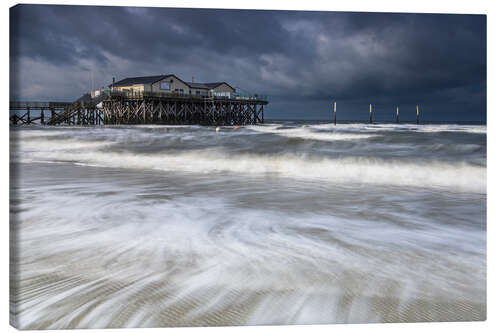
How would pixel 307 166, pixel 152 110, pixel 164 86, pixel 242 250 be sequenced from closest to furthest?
Result: 1. pixel 242 250
2. pixel 307 166
3. pixel 152 110
4. pixel 164 86

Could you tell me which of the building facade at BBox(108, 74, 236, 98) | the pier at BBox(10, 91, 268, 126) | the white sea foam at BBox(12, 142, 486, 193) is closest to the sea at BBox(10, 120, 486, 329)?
the white sea foam at BBox(12, 142, 486, 193)

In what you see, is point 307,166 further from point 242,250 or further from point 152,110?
point 152,110

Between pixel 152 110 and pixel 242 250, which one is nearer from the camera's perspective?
pixel 242 250

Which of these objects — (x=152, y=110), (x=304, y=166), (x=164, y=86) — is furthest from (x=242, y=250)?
(x=164, y=86)

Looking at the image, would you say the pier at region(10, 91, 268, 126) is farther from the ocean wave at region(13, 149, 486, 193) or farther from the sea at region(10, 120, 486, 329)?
the sea at region(10, 120, 486, 329)

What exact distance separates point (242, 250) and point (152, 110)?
22678 millimetres

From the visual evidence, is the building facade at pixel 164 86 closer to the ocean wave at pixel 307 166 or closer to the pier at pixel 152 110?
the pier at pixel 152 110

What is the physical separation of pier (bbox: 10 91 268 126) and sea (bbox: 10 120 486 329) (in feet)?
63.9

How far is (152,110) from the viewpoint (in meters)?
23.4

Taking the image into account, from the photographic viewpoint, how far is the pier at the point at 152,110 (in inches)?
844

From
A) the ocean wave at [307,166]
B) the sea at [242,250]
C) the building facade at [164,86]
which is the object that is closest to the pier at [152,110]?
the building facade at [164,86]

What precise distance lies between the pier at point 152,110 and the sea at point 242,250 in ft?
63.9

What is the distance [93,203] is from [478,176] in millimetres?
3893

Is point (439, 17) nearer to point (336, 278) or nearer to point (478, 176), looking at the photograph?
point (478, 176)
